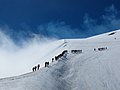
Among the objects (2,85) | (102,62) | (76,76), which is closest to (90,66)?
(102,62)

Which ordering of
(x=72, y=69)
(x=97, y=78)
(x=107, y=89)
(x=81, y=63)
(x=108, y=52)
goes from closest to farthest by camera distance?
(x=107, y=89), (x=97, y=78), (x=72, y=69), (x=81, y=63), (x=108, y=52)

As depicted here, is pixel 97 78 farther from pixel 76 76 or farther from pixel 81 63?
pixel 81 63

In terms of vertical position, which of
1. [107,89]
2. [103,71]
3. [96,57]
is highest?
[96,57]

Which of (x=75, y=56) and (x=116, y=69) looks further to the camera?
(x=75, y=56)

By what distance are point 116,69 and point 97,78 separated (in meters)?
4.69

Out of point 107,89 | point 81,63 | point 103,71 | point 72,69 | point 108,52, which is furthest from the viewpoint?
point 108,52

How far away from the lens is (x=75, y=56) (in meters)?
56.8

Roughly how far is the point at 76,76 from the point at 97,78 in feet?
11.1

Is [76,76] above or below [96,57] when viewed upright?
below

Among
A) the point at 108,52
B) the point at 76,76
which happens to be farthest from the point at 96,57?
the point at 76,76

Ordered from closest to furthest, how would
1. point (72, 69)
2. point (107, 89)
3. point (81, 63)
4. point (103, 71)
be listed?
point (107, 89) → point (103, 71) → point (72, 69) → point (81, 63)

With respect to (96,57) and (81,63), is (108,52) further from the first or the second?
(81,63)

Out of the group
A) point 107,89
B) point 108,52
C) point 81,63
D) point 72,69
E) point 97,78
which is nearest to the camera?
point 107,89

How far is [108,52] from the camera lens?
184 ft
